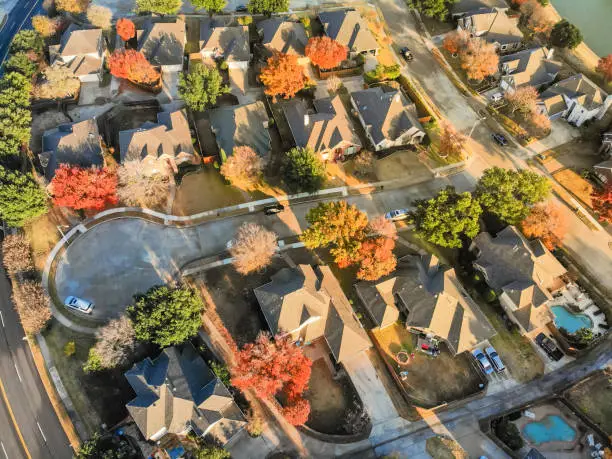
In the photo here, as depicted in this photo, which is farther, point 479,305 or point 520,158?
point 520,158

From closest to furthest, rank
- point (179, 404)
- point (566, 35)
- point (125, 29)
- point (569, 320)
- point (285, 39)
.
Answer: point (179, 404), point (569, 320), point (125, 29), point (285, 39), point (566, 35)

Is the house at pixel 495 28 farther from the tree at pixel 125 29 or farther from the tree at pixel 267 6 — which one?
the tree at pixel 125 29

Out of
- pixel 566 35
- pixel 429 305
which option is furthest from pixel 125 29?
pixel 566 35

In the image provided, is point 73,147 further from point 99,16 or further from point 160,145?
point 99,16

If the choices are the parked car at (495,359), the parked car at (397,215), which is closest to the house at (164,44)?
the parked car at (397,215)

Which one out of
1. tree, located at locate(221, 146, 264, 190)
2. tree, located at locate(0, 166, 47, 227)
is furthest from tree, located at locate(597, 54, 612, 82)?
tree, located at locate(0, 166, 47, 227)

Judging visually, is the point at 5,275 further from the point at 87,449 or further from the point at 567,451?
the point at 567,451

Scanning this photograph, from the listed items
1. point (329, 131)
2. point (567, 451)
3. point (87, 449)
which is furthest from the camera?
point (329, 131)

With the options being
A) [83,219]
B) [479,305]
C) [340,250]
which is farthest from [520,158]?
[83,219]
